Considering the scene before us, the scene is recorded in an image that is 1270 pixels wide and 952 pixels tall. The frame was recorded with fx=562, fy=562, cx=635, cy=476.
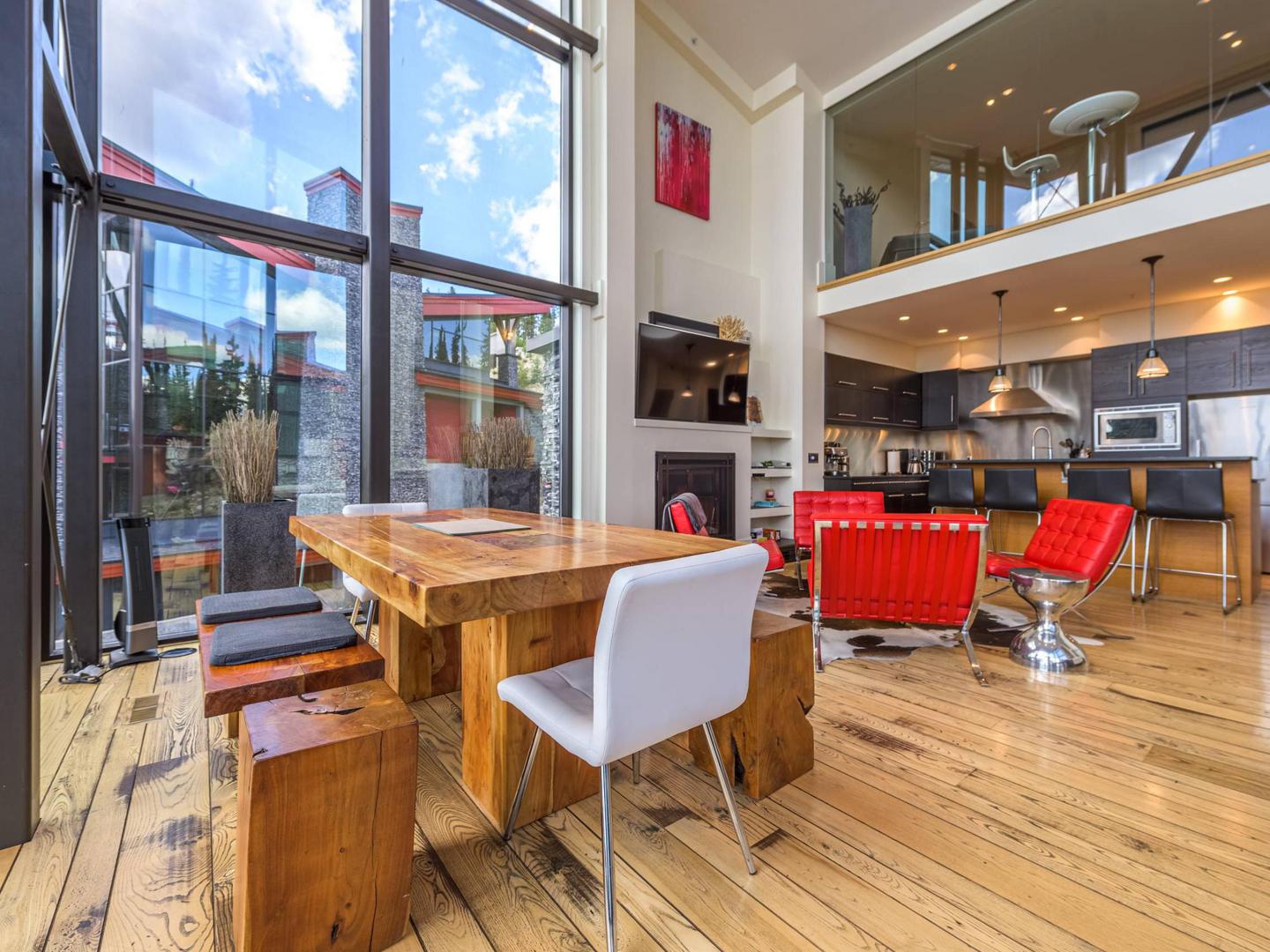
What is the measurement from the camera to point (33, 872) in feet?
4.38

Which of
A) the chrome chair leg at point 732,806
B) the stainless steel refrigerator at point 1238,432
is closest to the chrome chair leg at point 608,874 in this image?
the chrome chair leg at point 732,806

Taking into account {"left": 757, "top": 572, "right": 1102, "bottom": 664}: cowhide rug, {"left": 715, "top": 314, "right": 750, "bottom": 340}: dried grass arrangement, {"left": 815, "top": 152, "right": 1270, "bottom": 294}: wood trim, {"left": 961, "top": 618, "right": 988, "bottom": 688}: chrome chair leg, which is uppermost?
{"left": 815, "top": 152, "right": 1270, "bottom": 294}: wood trim

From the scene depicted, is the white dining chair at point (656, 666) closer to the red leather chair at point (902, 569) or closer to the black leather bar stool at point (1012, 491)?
the red leather chair at point (902, 569)

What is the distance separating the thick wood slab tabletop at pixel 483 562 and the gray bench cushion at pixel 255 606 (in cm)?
21

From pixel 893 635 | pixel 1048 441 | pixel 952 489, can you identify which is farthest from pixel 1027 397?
pixel 893 635

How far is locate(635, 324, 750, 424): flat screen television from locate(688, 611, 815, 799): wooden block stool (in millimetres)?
3304

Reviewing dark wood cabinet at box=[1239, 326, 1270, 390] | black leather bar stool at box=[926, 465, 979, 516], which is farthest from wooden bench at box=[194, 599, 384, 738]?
dark wood cabinet at box=[1239, 326, 1270, 390]

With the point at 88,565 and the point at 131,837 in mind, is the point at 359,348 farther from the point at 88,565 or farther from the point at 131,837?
the point at 131,837

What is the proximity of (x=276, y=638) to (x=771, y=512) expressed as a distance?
510cm

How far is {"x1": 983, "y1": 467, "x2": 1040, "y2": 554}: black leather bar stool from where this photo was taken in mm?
4742

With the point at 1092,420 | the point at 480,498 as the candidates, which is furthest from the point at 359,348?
the point at 1092,420

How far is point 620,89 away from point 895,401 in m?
4.98

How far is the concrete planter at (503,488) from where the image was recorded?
3.94 metres

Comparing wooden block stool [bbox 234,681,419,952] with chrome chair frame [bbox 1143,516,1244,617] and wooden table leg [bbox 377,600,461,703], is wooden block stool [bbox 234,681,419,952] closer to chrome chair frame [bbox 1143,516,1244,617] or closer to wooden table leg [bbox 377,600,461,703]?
wooden table leg [bbox 377,600,461,703]
